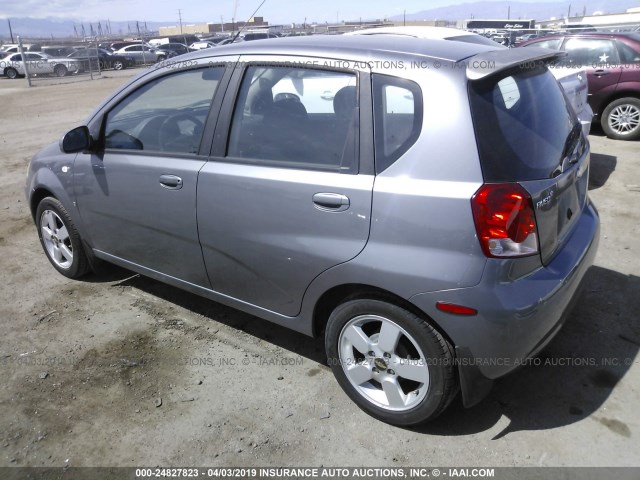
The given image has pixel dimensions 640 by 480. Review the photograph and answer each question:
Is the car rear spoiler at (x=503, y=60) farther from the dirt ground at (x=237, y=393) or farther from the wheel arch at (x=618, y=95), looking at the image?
the wheel arch at (x=618, y=95)

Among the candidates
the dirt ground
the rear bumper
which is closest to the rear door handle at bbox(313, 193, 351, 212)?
the rear bumper

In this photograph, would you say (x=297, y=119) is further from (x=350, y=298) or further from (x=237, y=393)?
(x=237, y=393)

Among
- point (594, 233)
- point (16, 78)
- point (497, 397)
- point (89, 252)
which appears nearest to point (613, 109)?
point (594, 233)

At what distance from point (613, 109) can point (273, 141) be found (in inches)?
299

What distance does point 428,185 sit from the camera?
2326 mm

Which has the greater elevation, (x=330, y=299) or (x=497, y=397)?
(x=330, y=299)

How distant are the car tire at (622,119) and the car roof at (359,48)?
6809mm

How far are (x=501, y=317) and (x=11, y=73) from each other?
111 feet

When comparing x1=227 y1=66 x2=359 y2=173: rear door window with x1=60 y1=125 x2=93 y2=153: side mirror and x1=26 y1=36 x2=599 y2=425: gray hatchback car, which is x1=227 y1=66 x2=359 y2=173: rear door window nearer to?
x1=26 y1=36 x2=599 y2=425: gray hatchback car

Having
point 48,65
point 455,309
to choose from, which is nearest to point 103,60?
point 48,65

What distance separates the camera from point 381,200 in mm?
2412

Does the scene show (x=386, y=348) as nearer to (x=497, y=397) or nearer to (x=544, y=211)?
(x=497, y=397)

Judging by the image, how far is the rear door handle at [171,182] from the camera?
3194mm

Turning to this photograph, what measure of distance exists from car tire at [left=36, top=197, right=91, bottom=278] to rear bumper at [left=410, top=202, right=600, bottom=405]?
117 inches
